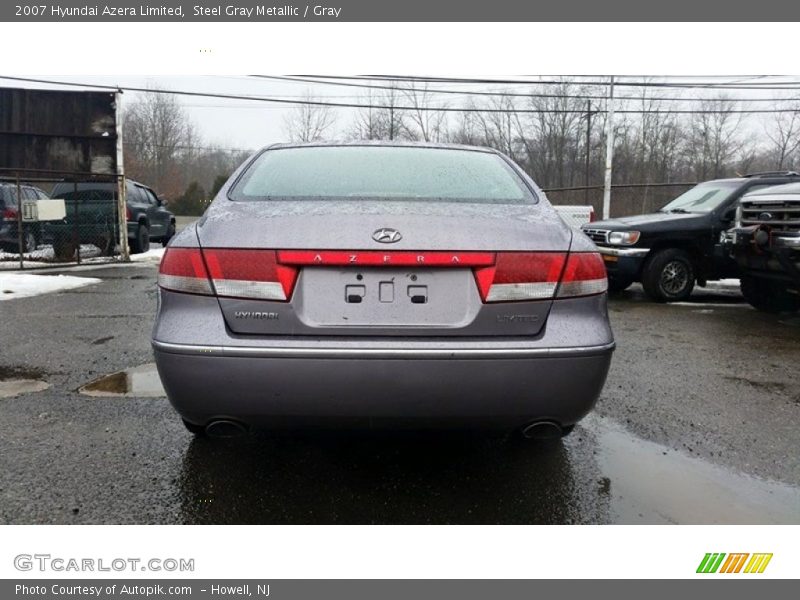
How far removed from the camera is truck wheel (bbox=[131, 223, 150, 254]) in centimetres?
1488

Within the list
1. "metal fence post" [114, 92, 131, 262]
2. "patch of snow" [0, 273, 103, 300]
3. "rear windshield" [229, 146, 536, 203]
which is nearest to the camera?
"rear windshield" [229, 146, 536, 203]

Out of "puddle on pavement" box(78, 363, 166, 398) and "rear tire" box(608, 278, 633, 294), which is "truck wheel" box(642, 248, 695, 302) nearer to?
"rear tire" box(608, 278, 633, 294)

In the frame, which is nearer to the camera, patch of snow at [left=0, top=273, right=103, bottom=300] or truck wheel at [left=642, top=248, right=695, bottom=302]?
truck wheel at [left=642, top=248, right=695, bottom=302]

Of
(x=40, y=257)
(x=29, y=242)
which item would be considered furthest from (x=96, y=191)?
(x=40, y=257)

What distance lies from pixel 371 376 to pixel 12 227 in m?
13.2

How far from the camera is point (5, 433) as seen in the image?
3.09 metres

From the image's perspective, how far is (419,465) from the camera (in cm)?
274

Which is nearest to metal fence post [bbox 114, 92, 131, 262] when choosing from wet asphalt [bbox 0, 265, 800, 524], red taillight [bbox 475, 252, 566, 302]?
wet asphalt [bbox 0, 265, 800, 524]

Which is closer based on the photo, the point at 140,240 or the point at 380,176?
the point at 380,176

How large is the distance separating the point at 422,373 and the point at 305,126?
32922 millimetres

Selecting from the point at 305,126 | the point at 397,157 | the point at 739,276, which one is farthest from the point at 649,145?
the point at 397,157

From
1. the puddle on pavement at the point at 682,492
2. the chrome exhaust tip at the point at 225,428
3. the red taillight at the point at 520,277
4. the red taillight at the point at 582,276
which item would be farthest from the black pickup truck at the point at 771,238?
the chrome exhaust tip at the point at 225,428

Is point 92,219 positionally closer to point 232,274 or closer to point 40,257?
point 40,257

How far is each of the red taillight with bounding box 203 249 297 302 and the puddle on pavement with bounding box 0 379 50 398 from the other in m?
2.41
